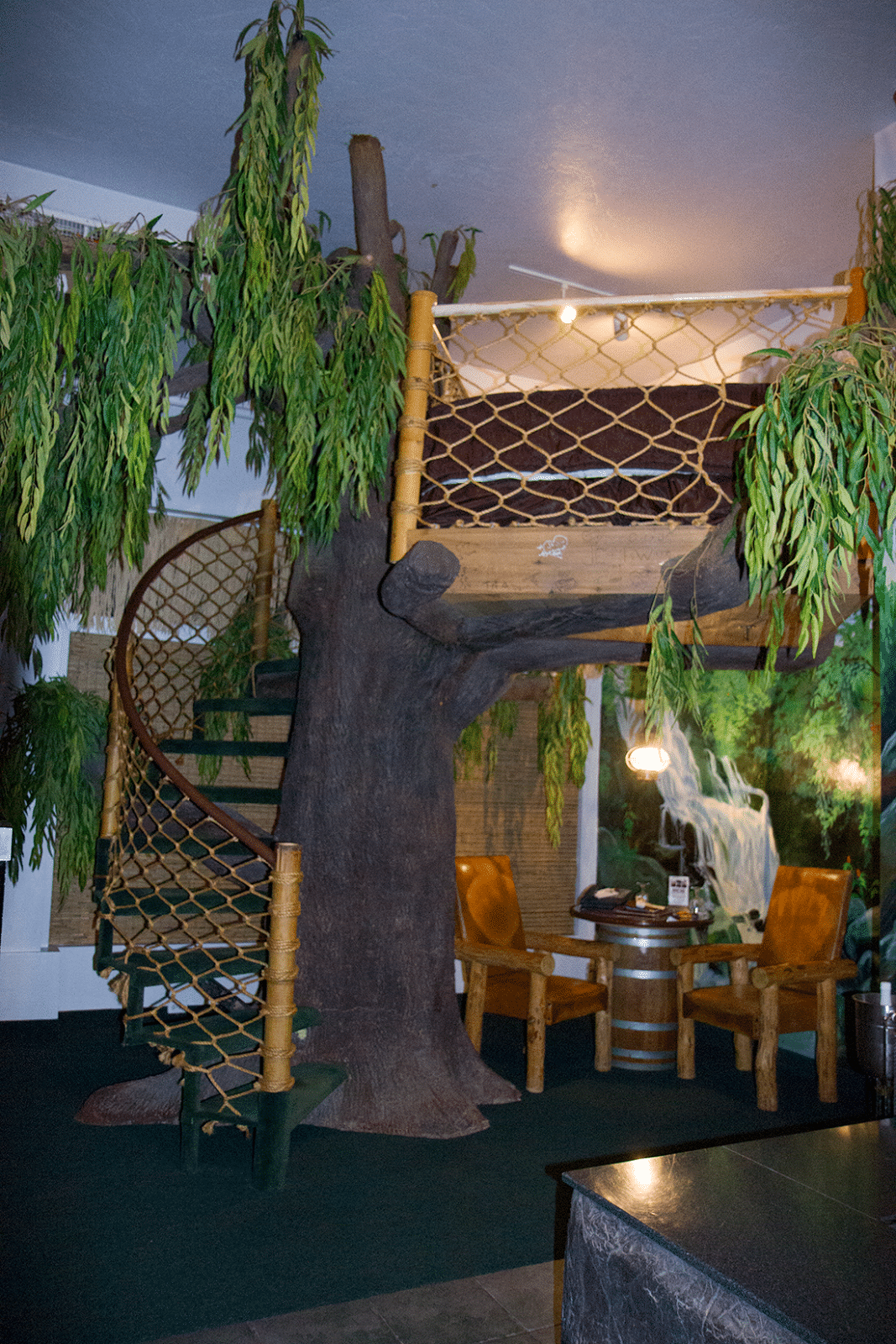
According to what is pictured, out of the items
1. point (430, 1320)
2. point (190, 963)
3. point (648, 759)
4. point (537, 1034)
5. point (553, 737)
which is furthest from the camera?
point (553, 737)

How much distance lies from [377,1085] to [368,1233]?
0.92m

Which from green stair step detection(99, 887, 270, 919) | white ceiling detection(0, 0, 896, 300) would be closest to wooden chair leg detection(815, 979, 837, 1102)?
green stair step detection(99, 887, 270, 919)

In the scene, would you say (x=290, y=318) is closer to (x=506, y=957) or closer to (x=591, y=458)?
(x=591, y=458)

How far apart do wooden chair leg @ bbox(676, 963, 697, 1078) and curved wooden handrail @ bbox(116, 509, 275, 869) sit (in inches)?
88.2

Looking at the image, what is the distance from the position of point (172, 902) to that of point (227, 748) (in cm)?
93

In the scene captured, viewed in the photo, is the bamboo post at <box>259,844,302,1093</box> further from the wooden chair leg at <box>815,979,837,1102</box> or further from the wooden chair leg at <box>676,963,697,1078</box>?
the wooden chair leg at <box>815,979,837,1102</box>

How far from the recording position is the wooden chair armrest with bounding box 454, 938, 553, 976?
4414mm

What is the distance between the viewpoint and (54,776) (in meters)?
4.96

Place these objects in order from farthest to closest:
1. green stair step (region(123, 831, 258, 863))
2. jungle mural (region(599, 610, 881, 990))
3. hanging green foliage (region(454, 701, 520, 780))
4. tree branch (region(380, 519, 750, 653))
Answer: hanging green foliage (region(454, 701, 520, 780)) < jungle mural (region(599, 610, 881, 990)) < green stair step (region(123, 831, 258, 863)) < tree branch (region(380, 519, 750, 653))

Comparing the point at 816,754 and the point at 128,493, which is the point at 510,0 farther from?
the point at 816,754

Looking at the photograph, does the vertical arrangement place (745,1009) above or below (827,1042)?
above

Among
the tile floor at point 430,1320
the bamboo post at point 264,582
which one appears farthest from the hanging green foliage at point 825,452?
the bamboo post at point 264,582

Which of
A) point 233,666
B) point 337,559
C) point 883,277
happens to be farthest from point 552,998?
point 883,277

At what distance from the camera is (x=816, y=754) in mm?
5328
